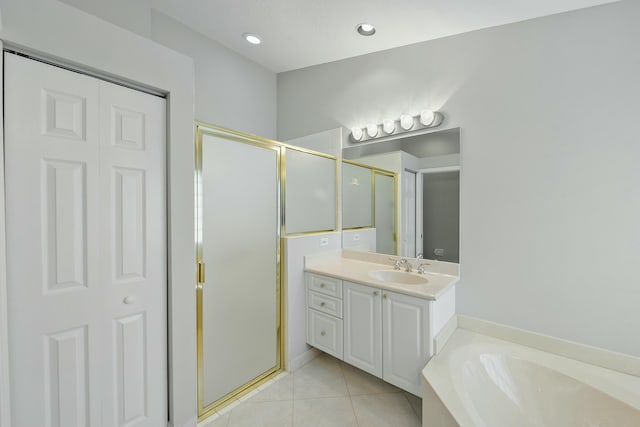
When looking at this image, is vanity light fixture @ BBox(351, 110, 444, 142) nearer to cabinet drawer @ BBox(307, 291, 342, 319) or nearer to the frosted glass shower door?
the frosted glass shower door

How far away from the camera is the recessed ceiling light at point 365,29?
6.49ft

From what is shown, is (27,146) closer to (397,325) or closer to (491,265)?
(397,325)

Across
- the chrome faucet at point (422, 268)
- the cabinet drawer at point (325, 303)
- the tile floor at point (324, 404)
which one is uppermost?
the chrome faucet at point (422, 268)

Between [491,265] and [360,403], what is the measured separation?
1345 millimetres

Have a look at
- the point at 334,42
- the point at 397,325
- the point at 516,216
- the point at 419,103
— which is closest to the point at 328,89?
the point at 334,42

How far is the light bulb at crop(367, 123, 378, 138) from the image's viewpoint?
7.75 feet

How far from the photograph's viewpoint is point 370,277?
6.69 feet

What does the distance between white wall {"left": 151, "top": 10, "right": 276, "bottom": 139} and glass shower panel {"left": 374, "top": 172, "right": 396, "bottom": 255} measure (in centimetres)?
149

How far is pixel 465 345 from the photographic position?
172cm

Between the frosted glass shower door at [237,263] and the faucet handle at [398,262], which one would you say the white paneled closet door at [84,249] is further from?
the faucet handle at [398,262]

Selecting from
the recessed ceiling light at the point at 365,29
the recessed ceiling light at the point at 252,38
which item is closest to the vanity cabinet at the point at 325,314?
the recessed ceiling light at the point at 365,29

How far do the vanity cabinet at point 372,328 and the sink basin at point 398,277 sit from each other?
0.95 feet

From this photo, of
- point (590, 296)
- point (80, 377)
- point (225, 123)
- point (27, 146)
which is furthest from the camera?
point (225, 123)

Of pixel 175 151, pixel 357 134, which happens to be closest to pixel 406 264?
pixel 357 134
